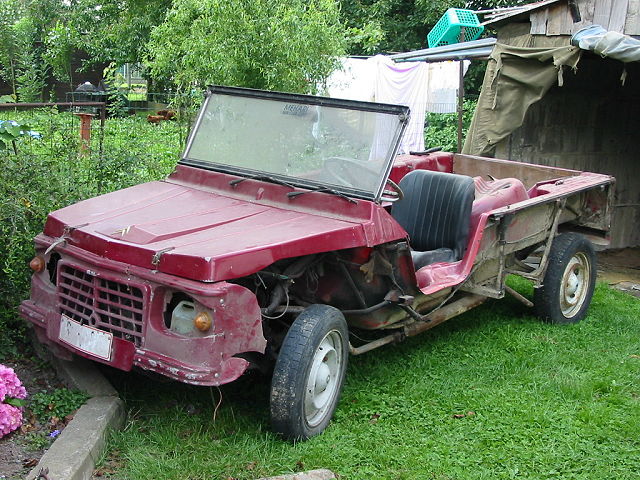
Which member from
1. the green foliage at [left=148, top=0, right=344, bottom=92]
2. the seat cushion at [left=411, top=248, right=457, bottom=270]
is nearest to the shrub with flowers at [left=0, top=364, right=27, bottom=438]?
the seat cushion at [left=411, top=248, right=457, bottom=270]

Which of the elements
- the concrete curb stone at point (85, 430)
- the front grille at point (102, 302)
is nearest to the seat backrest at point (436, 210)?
the concrete curb stone at point (85, 430)

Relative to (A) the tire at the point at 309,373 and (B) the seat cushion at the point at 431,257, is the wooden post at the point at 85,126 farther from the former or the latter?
(A) the tire at the point at 309,373

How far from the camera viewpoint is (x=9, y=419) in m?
4.09

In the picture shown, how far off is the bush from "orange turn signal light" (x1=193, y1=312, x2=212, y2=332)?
5.55 ft

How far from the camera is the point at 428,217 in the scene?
6078 millimetres

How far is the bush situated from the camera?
5.15 meters

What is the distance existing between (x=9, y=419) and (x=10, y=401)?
0.21 metres

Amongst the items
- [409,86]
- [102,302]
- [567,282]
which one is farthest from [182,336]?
[409,86]

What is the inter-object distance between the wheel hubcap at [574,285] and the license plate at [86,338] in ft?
13.3

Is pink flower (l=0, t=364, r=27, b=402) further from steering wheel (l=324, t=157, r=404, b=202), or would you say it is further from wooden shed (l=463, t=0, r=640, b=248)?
wooden shed (l=463, t=0, r=640, b=248)

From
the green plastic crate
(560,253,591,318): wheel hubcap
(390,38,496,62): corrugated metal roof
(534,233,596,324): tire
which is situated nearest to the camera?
(534,233,596,324): tire

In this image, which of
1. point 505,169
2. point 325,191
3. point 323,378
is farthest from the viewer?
point 505,169

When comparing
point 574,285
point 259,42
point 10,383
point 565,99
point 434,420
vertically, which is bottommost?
point 434,420

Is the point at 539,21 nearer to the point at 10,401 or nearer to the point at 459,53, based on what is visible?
the point at 459,53
